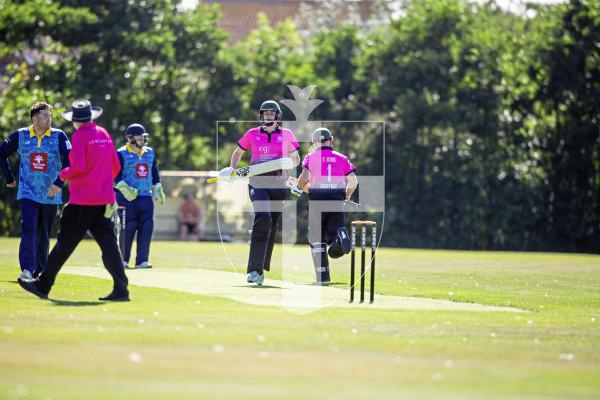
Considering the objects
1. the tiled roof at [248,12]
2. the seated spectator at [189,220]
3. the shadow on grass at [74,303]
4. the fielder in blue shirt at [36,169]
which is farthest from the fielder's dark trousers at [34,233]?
the tiled roof at [248,12]

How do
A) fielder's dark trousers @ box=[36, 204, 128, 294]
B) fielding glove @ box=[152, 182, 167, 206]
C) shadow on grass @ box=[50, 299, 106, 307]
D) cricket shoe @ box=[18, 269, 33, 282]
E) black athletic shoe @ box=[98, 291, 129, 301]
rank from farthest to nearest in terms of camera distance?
fielding glove @ box=[152, 182, 167, 206] → cricket shoe @ box=[18, 269, 33, 282] → black athletic shoe @ box=[98, 291, 129, 301] → fielder's dark trousers @ box=[36, 204, 128, 294] → shadow on grass @ box=[50, 299, 106, 307]

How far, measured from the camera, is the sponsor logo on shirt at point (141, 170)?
21.8 m

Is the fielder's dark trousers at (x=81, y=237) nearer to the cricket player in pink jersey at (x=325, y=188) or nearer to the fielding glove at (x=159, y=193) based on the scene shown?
the cricket player in pink jersey at (x=325, y=188)

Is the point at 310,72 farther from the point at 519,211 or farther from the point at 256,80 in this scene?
the point at 519,211

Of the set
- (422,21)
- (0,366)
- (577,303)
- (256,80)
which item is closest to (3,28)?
(256,80)

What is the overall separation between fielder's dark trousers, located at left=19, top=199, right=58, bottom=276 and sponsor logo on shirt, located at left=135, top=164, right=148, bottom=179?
16.8ft

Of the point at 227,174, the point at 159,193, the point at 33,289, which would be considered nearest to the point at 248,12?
the point at 159,193

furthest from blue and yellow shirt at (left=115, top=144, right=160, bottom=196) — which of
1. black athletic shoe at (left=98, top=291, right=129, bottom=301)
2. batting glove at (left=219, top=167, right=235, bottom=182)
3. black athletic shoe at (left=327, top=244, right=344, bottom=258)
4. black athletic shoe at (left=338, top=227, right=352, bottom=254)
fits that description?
black athletic shoe at (left=98, top=291, right=129, bottom=301)

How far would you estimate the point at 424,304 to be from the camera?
51.9ft

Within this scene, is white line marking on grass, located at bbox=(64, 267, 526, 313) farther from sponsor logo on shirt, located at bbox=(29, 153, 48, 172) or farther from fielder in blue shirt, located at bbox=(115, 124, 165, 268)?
sponsor logo on shirt, located at bbox=(29, 153, 48, 172)

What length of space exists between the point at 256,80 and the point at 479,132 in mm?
8298

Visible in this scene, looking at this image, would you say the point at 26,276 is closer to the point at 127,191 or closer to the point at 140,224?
the point at 127,191

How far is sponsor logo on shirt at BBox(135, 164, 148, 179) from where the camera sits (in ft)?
71.5

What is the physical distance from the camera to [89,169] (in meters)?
14.6
